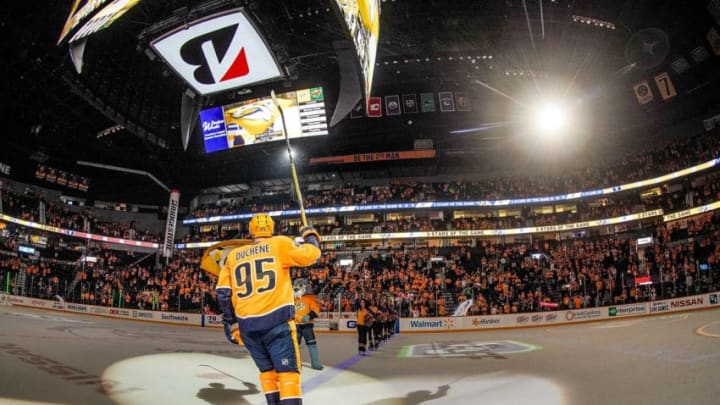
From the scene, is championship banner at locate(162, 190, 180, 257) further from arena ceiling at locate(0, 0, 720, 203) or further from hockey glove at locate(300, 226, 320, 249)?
hockey glove at locate(300, 226, 320, 249)

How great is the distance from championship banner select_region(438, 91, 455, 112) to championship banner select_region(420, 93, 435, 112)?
627 millimetres

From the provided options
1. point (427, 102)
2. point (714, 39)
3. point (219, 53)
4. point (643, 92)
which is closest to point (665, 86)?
point (643, 92)

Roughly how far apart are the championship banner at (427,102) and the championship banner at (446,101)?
2.06 feet

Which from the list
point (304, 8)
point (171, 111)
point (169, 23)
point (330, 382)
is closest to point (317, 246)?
point (330, 382)

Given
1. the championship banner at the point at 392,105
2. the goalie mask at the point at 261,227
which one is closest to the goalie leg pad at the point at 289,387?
the goalie mask at the point at 261,227

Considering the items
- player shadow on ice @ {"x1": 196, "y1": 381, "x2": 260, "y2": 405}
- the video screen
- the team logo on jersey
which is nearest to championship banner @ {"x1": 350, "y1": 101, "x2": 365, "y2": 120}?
the team logo on jersey

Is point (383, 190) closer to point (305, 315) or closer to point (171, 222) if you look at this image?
point (171, 222)

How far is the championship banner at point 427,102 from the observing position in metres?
35.5

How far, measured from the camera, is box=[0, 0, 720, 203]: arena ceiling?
76.1ft

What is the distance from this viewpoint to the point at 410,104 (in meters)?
35.7

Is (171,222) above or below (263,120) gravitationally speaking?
below

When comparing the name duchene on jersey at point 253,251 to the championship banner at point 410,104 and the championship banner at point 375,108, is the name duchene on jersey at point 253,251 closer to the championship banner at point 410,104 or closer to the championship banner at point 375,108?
the championship banner at point 375,108

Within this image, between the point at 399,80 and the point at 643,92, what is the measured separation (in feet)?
58.0

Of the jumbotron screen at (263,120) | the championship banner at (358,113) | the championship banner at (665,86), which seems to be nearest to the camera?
the jumbotron screen at (263,120)
